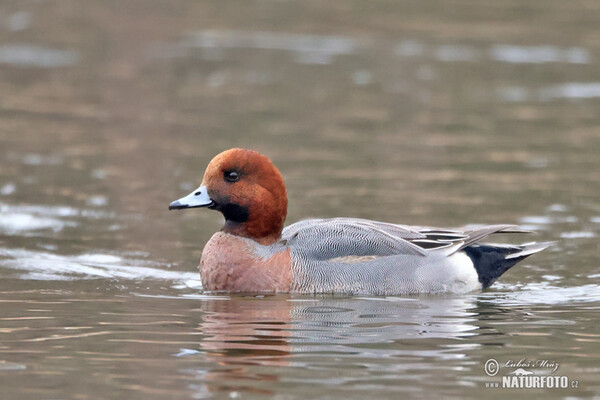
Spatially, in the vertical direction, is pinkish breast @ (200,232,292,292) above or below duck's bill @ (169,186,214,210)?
below

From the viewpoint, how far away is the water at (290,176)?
274 inches

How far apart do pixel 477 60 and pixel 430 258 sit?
11.7 m

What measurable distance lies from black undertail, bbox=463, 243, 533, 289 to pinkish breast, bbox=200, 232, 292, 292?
5.27 ft

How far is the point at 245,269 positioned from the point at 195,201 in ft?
2.19

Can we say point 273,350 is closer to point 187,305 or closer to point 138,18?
point 187,305

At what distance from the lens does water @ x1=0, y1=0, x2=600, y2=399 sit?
22.8 feet

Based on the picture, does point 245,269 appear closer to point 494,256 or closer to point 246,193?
point 246,193

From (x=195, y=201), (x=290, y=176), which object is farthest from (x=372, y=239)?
(x=290, y=176)

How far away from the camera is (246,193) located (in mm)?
9180

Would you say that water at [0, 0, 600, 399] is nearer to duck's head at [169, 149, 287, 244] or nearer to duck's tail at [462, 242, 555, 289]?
duck's tail at [462, 242, 555, 289]
